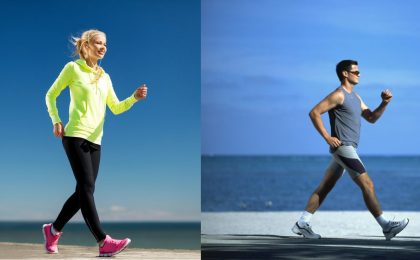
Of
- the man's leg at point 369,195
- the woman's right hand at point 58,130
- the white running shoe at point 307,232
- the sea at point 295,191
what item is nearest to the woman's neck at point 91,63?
the woman's right hand at point 58,130

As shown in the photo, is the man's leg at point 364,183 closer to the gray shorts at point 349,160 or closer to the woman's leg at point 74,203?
the gray shorts at point 349,160

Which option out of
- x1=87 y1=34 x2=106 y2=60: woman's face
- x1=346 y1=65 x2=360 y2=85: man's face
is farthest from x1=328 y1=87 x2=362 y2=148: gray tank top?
x1=87 y1=34 x2=106 y2=60: woman's face

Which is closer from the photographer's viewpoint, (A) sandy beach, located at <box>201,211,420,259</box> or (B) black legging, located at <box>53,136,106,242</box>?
(B) black legging, located at <box>53,136,106,242</box>

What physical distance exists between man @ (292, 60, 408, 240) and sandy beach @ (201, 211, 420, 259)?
0.60 ft

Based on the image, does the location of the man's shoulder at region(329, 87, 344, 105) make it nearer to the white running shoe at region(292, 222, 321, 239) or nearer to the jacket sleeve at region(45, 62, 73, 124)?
the white running shoe at region(292, 222, 321, 239)

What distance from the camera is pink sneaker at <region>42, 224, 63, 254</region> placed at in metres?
5.32

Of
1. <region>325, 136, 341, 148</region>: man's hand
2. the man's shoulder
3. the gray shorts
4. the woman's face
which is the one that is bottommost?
the gray shorts

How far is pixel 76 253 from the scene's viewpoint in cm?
554

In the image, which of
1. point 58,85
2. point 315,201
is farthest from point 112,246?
point 315,201

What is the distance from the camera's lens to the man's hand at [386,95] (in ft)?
20.9

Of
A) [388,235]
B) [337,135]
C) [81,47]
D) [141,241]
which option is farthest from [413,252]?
[81,47]

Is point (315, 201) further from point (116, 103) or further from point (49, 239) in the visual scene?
point (49, 239)

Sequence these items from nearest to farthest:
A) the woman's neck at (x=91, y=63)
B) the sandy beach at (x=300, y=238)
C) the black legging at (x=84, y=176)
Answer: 1. the black legging at (x=84, y=176)
2. the woman's neck at (x=91, y=63)
3. the sandy beach at (x=300, y=238)

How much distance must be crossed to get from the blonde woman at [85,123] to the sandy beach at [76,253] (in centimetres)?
14
